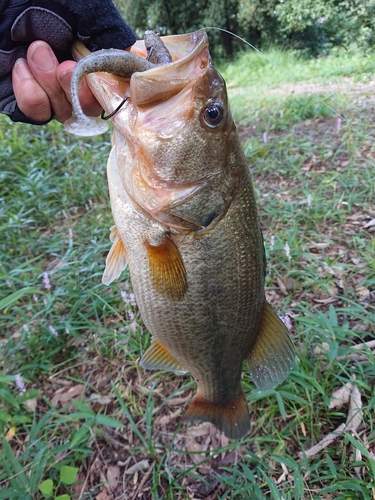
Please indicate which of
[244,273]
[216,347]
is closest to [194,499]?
[216,347]

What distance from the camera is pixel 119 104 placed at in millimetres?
1269

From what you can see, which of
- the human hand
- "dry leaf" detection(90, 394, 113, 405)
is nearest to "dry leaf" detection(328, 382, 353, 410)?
"dry leaf" detection(90, 394, 113, 405)

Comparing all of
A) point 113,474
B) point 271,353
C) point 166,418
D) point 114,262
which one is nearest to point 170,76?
point 114,262

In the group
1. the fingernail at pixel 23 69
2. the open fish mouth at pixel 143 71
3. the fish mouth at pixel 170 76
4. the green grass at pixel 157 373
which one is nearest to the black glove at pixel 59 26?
the fingernail at pixel 23 69

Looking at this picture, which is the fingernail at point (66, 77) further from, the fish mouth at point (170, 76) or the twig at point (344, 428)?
the twig at point (344, 428)

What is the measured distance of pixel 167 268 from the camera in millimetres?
1448

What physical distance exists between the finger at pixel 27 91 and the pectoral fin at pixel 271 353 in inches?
49.6

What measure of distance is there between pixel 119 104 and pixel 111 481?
1909 millimetres

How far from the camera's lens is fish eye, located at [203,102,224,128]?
128cm

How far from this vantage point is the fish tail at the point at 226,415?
184cm

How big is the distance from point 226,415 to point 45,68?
170 cm

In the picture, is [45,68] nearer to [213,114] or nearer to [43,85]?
[43,85]

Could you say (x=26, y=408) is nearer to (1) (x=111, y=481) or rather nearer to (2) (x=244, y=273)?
(1) (x=111, y=481)

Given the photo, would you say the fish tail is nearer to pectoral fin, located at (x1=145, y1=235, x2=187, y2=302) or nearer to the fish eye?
pectoral fin, located at (x1=145, y1=235, x2=187, y2=302)
